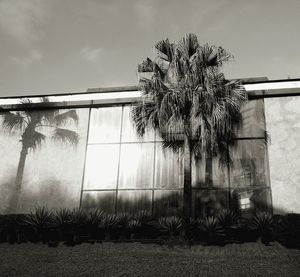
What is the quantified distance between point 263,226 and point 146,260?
4.50m

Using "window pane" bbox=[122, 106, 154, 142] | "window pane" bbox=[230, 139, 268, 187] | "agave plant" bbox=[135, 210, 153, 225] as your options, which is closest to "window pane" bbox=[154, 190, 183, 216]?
"agave plant" bbox=[135, 210, 153, 225]

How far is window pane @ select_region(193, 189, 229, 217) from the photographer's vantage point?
15.2 m

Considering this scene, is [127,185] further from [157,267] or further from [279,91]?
[279,91]

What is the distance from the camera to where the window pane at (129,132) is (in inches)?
662

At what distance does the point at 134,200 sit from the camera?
16.0 metres

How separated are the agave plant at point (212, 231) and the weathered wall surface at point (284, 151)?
383 centimetres

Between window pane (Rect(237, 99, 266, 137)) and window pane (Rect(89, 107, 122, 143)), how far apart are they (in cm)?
595

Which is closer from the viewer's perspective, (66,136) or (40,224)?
(40,224)

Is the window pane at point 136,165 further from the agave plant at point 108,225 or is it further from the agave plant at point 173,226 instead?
the agave plant at point 173,226

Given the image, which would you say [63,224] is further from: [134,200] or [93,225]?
[134,200]

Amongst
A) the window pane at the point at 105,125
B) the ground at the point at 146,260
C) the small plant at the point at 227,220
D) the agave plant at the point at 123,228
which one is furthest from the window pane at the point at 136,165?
the ground at the point at 146,260

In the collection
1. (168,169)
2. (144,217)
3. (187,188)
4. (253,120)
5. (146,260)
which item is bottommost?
(146,260)

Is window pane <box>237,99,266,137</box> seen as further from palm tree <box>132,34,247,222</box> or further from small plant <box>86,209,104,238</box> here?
small plant <box>86,209,104,238</box>

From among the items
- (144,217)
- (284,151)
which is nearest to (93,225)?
(144,217)
